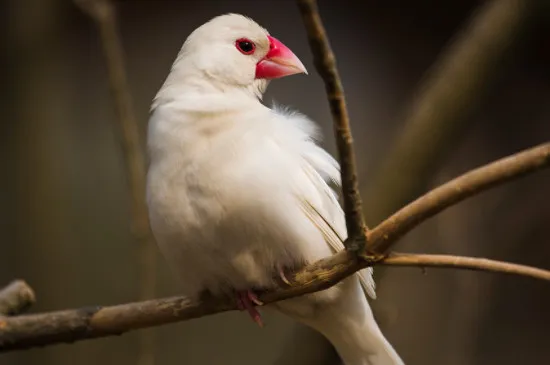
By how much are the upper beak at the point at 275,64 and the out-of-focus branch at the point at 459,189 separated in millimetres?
671

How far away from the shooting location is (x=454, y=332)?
110 inches

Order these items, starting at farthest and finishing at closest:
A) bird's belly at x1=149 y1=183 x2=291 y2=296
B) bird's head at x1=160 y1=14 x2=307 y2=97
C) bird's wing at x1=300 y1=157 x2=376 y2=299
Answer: bird's head at x1=160 y1=14 x2=307 y2=97 → bird's wing at x1=300 y1=157 x2=376 y2=299 → bird's belly at x1=149 y1=183 x2=291 y2=296

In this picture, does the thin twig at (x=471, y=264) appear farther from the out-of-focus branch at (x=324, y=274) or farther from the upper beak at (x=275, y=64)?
the upper beak at (x=275, y=64)

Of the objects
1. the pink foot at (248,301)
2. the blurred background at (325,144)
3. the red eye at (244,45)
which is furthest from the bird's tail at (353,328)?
the red eye at (244,45)

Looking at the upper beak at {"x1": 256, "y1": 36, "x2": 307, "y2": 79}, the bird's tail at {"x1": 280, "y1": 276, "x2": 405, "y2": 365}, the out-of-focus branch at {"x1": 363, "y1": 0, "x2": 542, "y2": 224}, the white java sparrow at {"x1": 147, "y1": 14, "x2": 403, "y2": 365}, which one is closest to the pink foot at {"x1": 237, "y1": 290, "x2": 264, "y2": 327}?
the white java sparrow at {"x1": 147, "y1": 14, "x2": 403, "y2": 365}

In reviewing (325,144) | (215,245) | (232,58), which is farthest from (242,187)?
(325,144)

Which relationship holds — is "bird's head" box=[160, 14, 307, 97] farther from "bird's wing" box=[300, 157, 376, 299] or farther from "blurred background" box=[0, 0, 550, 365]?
"blurred background" box=[0, 0, 550, 365]

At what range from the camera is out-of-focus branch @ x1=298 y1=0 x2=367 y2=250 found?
95cm

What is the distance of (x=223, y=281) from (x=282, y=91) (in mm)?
1730

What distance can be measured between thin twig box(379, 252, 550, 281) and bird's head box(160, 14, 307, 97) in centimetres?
68

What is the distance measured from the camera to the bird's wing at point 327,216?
60.7 inches

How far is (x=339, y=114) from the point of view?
1052 mm

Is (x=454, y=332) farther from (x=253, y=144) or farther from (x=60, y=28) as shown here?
(x=60, y=28)

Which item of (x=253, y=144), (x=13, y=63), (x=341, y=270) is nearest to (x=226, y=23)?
(x=253, y=144)
